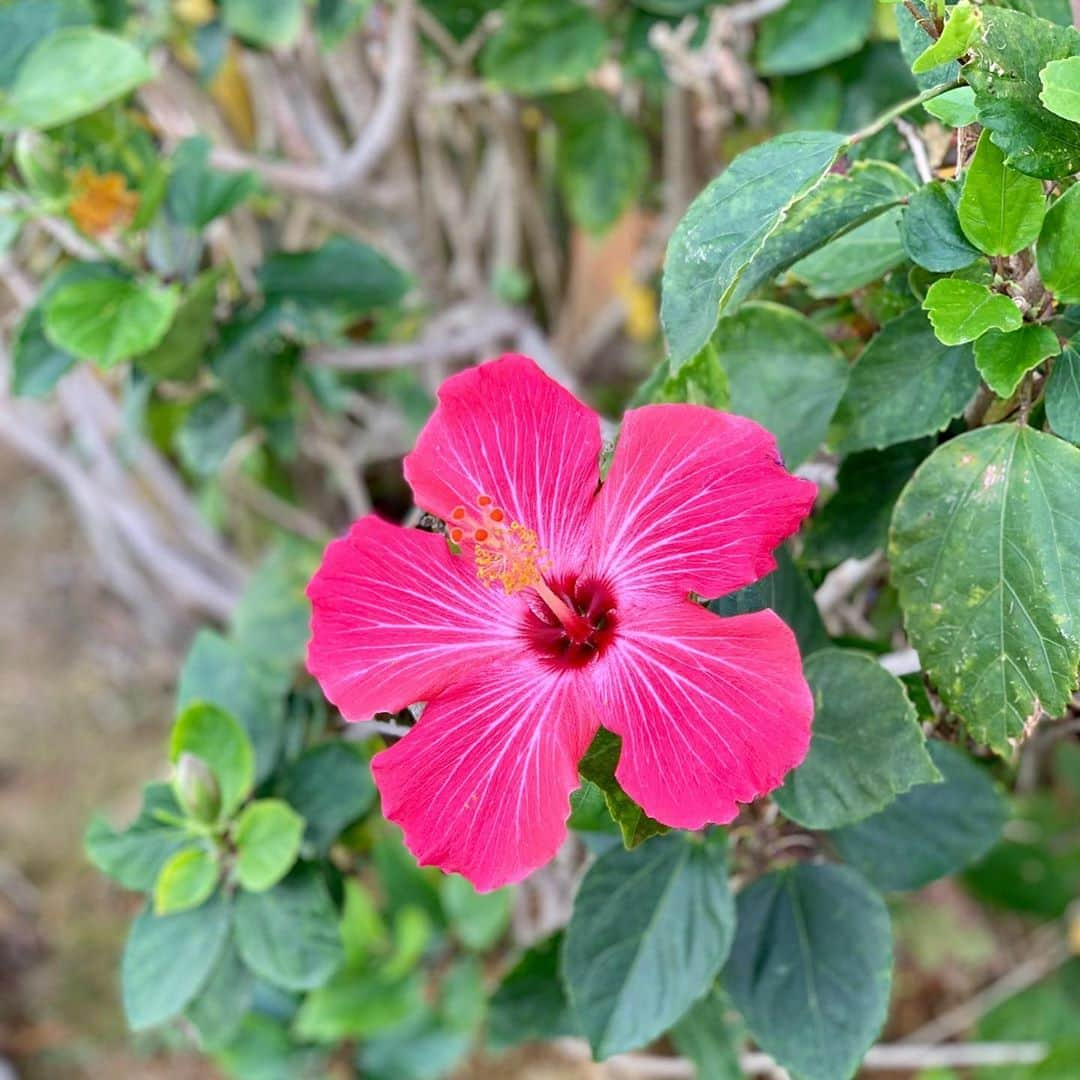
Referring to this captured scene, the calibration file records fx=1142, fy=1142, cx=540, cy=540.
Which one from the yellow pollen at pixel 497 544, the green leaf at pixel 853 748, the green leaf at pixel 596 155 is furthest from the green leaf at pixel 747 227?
the green leaf at pixel 596 155

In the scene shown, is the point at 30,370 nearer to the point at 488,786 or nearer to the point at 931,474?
the point at 488,786

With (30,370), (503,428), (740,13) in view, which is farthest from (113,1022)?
(740,13)

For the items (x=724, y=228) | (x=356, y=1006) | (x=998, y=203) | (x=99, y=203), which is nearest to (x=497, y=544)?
(x=724, y=228)

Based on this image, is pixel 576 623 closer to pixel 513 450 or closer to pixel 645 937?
pixel 513 450

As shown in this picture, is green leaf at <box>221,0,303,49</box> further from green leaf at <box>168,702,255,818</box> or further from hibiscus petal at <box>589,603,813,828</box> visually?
hibiscus petal at <box>589,603,813,828</box>

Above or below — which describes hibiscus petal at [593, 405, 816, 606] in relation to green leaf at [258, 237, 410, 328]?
above

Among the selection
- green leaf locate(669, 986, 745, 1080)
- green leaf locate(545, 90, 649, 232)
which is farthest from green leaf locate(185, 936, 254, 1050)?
green leaf locate(545, 90, 649, 232)
